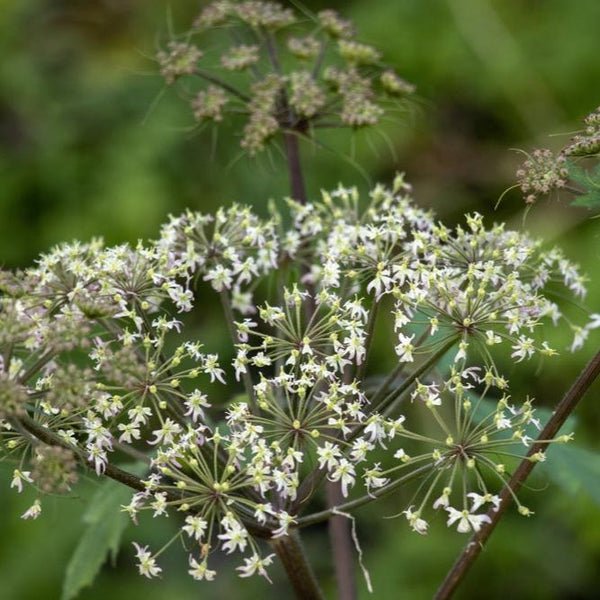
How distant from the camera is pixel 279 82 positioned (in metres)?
4.38

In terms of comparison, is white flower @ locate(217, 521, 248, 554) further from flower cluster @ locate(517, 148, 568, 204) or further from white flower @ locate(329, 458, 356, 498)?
flower cluster @ locate(517, 148, 568, 204)

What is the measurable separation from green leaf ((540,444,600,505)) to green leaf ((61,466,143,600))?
1.89 metres

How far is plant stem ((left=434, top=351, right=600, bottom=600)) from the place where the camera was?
10.0 ft

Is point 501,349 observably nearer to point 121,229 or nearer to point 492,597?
point 492,597

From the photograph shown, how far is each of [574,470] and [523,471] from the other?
1480mm

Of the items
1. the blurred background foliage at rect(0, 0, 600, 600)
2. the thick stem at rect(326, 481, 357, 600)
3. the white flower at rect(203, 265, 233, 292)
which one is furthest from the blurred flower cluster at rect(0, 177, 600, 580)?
the blurred background foliage at rect(0, 0, 600, 600)

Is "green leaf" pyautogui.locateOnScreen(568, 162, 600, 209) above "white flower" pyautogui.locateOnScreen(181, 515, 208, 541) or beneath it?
above

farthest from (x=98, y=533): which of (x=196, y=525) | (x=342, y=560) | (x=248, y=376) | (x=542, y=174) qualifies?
(x=542, y=174)

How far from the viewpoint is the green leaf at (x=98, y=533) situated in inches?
163

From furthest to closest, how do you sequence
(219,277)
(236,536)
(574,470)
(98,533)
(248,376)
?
(574,470)
(98,533)
(219,277)
(248,376)
(236,536)

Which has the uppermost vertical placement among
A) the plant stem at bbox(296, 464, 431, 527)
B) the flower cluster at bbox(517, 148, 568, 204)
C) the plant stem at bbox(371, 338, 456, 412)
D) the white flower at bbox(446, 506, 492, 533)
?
the flower cluster at bbox(517, 148, 568, 204)

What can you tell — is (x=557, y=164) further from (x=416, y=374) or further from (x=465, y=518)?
(x=465, y=518)

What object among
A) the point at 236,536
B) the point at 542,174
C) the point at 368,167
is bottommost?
the point at 236,536

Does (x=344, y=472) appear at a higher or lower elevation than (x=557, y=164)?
lower
